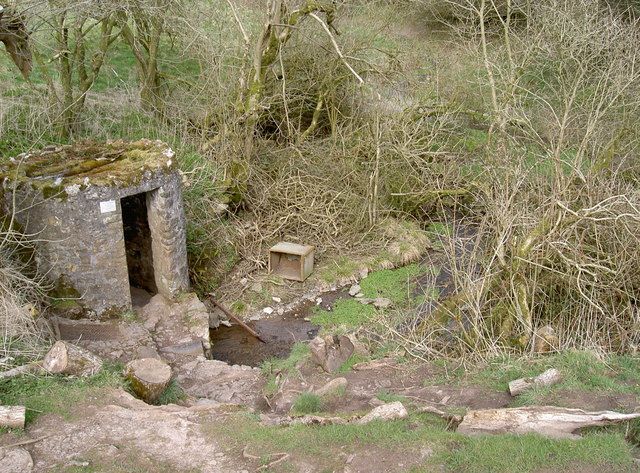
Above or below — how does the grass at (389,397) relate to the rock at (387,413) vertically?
below

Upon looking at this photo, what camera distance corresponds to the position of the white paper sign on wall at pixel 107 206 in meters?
7.99

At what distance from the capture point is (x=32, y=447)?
5.21 meters

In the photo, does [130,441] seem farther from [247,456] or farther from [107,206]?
[107,206]

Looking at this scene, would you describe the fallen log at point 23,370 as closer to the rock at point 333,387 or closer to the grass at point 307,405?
the grass at point 307,405

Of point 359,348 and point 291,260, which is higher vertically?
point 359,348

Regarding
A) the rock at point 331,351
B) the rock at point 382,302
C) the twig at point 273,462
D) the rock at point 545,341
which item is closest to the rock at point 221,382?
the rock at point 331,351

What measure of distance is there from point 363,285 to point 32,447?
6733 millimetres

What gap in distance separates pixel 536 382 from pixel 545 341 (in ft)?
3.29

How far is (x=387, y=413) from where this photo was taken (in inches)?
219

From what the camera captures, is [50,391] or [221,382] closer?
[50,391]

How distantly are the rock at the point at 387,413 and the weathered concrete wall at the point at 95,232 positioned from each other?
4388mm

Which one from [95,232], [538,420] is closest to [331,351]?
[538,420]

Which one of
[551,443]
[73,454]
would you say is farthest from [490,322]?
[73,454]

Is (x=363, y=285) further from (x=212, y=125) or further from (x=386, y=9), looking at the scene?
(x=386, y=9)
